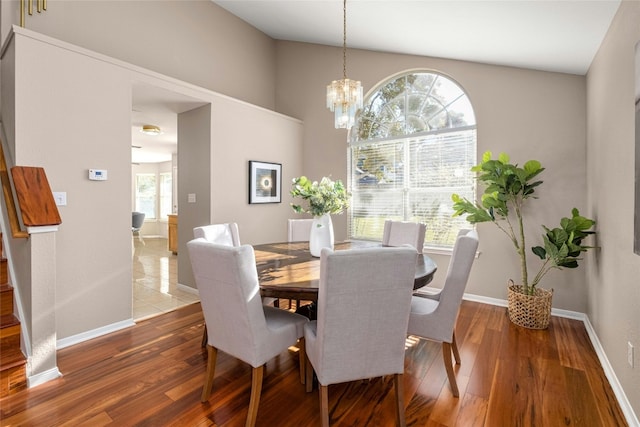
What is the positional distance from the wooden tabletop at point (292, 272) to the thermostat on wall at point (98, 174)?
1505mm

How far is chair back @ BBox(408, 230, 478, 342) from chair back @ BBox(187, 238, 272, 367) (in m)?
1.07

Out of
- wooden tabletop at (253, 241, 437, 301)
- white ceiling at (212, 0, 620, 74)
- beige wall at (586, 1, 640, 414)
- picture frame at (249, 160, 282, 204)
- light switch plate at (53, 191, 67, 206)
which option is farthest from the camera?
picture frame at (249, 160, 282, 204)

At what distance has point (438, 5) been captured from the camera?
267 centimetres

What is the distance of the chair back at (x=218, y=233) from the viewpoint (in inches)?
104

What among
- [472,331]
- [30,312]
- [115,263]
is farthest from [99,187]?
[472,331]

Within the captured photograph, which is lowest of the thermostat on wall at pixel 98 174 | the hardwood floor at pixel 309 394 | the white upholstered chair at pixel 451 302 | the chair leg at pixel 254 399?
the hardwood floor at pixel 309 394

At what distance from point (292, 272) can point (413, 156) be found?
2.78 metres

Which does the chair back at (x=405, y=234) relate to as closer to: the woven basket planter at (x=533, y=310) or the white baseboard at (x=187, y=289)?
the woven basket planter at (x=533, y=310)

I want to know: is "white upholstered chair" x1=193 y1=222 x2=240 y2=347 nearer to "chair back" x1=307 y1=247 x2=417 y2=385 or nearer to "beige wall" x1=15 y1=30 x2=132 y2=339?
"beige wall" x1=15 y1=30 x2=132 y2=339

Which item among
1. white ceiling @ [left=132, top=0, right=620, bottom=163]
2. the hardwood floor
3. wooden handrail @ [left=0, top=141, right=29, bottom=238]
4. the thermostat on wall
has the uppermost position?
white ceiling @ [left=132, top=0, right=620, bottom=163]

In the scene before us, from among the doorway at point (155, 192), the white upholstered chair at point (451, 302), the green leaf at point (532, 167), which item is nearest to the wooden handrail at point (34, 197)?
the doorway at point (155, 192)

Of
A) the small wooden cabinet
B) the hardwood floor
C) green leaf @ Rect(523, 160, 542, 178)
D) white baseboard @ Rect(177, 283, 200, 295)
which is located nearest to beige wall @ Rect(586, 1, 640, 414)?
the hardwood floor

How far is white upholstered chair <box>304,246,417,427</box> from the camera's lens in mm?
1396

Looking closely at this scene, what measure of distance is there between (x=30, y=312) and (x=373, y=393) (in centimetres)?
230
